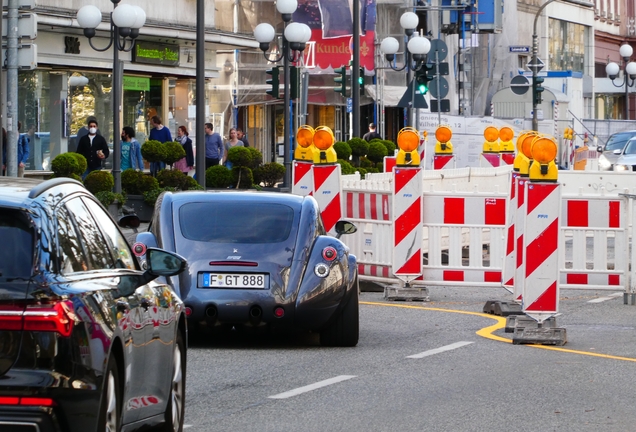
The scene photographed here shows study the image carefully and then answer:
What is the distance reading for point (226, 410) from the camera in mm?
8773

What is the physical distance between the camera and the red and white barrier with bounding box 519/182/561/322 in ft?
41.4

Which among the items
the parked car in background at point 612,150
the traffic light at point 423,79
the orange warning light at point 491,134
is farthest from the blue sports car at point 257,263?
the parked car in background at point 612,150

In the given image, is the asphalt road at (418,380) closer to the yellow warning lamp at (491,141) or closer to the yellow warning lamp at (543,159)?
the yellow warning lamp at (543,159)

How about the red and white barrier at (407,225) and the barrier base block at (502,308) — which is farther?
the red and white barrier at (407,225)

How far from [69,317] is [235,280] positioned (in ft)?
20.1

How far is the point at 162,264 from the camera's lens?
22.2 feet

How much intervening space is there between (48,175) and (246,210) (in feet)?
82.1

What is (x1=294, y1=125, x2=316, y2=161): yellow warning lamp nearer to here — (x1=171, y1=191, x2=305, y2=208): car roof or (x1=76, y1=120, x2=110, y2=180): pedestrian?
(x1=171, y1=191, x2=305, y2=208): car roof

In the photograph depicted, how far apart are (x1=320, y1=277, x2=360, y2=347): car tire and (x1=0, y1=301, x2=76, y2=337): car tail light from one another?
6.59 metres

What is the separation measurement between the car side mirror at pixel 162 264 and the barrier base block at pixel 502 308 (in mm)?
8228

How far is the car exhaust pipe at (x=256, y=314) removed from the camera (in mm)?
11445

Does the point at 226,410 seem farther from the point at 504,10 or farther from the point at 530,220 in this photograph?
the point at 504,10

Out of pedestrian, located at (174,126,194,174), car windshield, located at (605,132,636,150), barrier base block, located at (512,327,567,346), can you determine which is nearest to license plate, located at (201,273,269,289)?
barrier base block, located at (512,327,567,346)

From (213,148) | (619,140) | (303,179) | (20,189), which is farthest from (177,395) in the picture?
(619,140)
